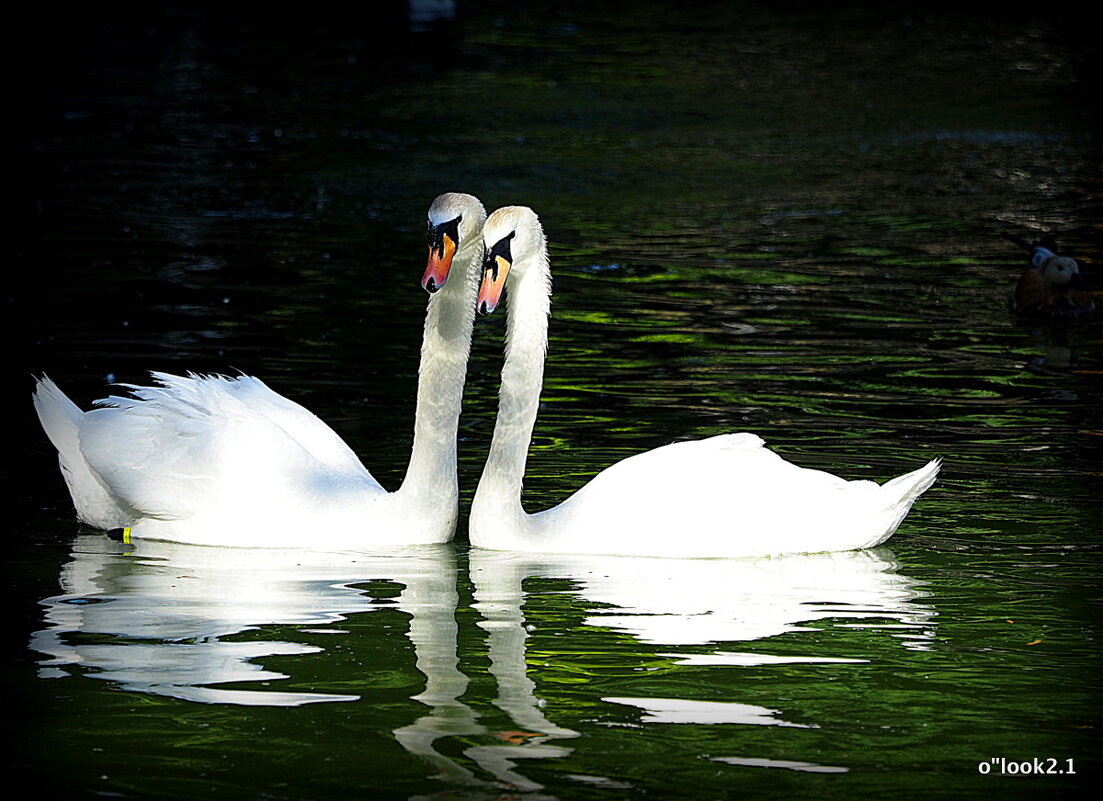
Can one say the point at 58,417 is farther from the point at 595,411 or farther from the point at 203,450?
the point at 595,411

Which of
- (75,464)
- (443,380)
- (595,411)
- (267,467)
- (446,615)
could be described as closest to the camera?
(446,615)

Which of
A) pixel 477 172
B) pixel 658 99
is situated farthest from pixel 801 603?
pixel 658 99

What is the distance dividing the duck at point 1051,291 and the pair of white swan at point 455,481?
6694 mm

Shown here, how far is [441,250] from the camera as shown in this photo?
7.69 meters

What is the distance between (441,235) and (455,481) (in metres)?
1.19

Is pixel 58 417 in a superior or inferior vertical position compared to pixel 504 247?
inferior

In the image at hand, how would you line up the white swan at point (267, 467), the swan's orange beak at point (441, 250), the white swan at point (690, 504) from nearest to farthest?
the swan's orange beak at point (441, 250) < the white swan at point (690, 504) < the white swan at point (267, 467)

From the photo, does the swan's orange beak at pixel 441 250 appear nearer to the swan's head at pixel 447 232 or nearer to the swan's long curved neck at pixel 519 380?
the swan's head at pixel 447 232

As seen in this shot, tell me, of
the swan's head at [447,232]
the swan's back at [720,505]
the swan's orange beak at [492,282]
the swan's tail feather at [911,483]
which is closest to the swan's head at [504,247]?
the swan's orange beak at [492,282]

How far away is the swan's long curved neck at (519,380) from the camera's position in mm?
8086

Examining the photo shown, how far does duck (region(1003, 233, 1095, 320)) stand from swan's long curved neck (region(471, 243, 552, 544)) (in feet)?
23.3

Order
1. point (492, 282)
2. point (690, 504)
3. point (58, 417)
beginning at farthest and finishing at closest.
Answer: point (58, 417), point (690, 504), point (492, 282)

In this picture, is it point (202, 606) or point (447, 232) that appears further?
point (447, 232)

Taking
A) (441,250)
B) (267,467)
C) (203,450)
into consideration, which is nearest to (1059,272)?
(441,250)
